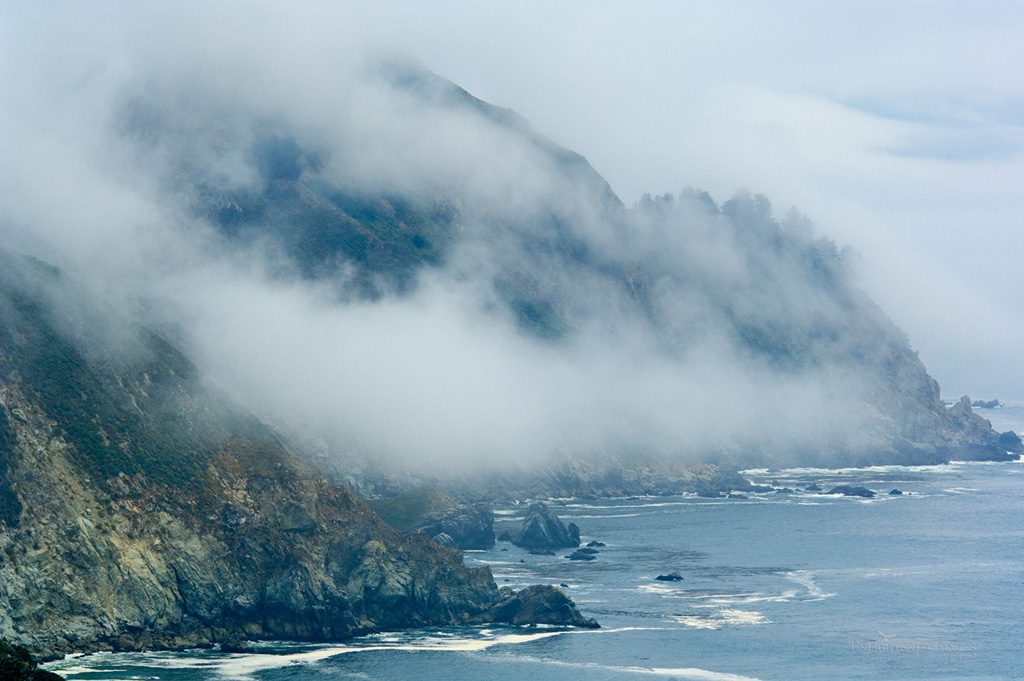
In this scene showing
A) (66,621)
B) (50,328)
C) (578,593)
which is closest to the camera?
(66,621)

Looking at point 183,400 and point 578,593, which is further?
point 578,593

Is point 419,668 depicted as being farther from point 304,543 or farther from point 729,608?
point 729,608

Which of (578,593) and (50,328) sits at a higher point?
(50,328)

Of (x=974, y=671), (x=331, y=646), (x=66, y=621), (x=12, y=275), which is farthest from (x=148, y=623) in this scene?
(x=974, y=671)

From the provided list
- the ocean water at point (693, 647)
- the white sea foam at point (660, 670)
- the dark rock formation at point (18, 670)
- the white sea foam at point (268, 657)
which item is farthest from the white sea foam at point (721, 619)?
the dark rock formation at point (18, 670)

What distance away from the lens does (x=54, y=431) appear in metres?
160

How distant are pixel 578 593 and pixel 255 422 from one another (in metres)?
44.0

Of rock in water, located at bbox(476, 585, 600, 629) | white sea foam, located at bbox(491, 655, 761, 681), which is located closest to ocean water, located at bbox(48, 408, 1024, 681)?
white sea foam, located at bbox(491, 655, 761, 681)

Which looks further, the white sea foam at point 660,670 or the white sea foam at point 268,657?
the white sea foam at point 660,670

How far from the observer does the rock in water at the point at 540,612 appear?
6713 inches

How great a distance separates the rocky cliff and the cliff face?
0.53 feet

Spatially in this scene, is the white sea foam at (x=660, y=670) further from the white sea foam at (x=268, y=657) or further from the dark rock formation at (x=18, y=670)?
the dark rock formation at (x=18, y=670)

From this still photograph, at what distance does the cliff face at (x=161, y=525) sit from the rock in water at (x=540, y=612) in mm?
2026

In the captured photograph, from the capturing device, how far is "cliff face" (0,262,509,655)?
148500mm
